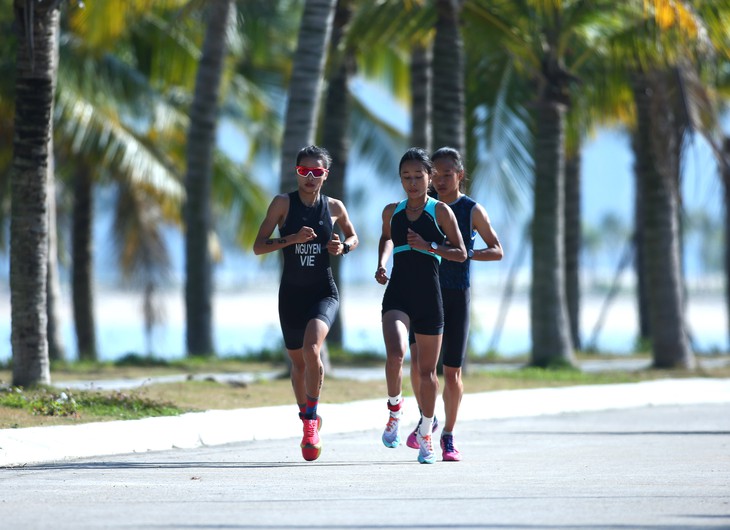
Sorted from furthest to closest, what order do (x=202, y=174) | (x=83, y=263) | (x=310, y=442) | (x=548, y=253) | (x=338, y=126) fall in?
(x=83, y=263) < (x=338, y=126) < (x=202, y=174) < (x=548, y=253) < (x=310, y=442)

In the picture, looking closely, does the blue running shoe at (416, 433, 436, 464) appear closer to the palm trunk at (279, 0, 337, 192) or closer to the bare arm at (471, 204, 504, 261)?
the bare arm at (471, 204, 504, 261)

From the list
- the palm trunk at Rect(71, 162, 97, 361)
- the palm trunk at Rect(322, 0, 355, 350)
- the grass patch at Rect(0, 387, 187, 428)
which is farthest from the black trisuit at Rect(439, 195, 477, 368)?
the palm trunk at Rect(71, 162, 97, 361)

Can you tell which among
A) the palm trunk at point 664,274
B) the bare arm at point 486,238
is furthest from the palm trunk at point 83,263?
the bare arm at point 486,238

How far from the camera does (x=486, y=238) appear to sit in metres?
9.34

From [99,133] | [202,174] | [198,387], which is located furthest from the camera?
[99,133]

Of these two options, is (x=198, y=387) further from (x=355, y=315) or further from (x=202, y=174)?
(x=355, y=315)

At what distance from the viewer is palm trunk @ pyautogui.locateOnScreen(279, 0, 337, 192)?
15.2m

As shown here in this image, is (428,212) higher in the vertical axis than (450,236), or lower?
higher

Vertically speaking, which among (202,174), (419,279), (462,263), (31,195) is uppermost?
(202,174)

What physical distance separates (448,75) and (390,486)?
9.57 metres

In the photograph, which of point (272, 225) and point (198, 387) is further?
point (198, 387)

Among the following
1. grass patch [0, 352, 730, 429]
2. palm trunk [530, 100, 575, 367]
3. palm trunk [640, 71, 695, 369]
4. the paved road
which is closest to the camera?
the paved road

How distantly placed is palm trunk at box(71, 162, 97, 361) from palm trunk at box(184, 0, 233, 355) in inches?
220

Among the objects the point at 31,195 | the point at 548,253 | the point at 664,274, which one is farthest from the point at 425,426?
the point at 664,274
